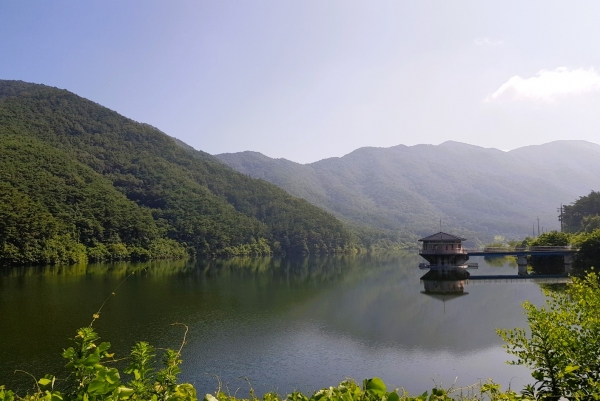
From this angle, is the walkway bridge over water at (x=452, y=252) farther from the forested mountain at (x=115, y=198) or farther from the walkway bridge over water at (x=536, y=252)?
the forested mountain at (x=115, y=198)

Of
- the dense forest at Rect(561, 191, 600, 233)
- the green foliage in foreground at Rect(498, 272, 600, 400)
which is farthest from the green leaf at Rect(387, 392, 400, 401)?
the dense forest at Rect(561, 191, 600, 233)

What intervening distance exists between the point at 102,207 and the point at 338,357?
66.5 metres

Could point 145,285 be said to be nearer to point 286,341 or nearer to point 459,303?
point 286,341

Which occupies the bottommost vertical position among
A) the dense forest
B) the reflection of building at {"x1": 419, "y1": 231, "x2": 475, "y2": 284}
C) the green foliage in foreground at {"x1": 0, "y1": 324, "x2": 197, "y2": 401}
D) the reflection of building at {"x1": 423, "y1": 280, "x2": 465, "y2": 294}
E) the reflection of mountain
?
the reflection of mountain

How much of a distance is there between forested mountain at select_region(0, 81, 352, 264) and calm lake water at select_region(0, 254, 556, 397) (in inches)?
961

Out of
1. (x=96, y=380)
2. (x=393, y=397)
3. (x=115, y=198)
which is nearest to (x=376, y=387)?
(x=393, y=397)

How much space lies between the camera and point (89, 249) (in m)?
62.1

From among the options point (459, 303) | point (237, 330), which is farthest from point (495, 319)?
point (237, 330)

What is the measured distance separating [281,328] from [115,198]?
67791 mm

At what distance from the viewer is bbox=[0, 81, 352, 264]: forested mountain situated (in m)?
59.8

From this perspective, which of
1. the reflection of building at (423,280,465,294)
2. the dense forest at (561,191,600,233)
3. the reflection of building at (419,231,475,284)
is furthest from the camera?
the dense forest at (561,191,600,233)

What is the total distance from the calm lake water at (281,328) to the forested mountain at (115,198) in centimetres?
2440

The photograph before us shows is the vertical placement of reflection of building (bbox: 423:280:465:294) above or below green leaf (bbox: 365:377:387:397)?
below

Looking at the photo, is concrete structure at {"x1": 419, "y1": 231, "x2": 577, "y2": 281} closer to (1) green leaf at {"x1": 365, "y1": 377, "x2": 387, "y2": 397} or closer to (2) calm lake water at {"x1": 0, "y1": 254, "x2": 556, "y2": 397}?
(2) calm lake water at {"x1": 0, "y1": 254, "x2": 556, "y2": 397}
